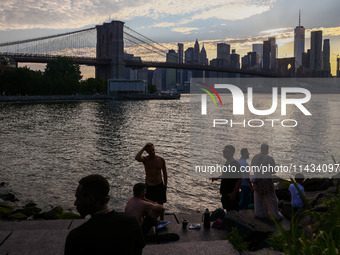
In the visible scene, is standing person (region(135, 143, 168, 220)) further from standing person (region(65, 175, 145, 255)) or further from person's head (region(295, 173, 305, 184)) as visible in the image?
standing person (region(65, 175, 145, 255))

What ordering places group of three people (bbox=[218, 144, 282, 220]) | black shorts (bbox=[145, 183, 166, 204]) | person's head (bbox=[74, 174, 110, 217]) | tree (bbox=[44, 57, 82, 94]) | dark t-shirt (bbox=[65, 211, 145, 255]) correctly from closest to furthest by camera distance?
dark t-shirt (bbox=[65, 211, 145, 255])
person's head (bbox=[74, 174, 110, 217])
group of three people (bbox=[218, 144, 282, 220])
black shorts (bbox=[145, 183, 166, 204])
tree (bbox=[44, 57, 82, 94])

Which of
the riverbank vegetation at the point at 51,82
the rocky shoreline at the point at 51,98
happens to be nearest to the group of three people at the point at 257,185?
the rocky shoreline at the point at 51,98

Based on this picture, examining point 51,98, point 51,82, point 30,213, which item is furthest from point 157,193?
point 51,82

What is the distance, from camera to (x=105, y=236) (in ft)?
9.41

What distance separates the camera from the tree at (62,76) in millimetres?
103875

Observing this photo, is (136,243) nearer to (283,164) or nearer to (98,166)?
(98,166)

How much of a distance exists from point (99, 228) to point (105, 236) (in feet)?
0.27

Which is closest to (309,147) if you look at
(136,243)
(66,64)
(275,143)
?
(275,143)

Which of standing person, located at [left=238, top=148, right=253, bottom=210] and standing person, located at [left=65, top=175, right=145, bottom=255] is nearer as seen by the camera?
standing person, located at [left=65, top=175, right=145, bottom=255]

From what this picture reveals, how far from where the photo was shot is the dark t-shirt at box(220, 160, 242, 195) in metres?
7.45

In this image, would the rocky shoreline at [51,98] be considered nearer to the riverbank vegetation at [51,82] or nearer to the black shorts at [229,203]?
the riverbank vegetation at [51,82]

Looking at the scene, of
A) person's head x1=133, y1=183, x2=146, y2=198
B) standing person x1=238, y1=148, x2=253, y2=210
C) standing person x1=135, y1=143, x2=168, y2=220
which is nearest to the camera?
person's head x1=133, y1=183, x2=146, y2=198

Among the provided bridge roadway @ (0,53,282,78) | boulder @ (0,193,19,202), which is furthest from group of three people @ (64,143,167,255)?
bridge roadway @ (0,53,282,78)

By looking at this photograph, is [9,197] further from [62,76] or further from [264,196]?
[62,76]
